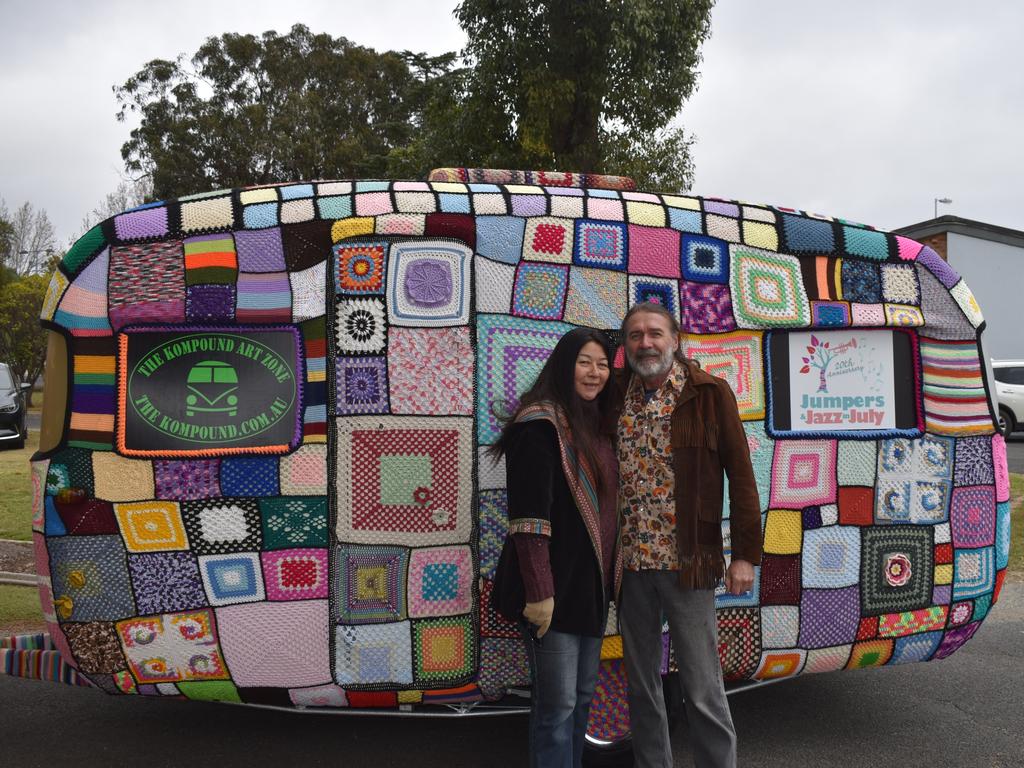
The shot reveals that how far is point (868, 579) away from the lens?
11.5 ft

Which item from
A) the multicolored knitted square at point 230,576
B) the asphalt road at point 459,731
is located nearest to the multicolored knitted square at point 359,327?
the multicolored knitted square at point 230,576

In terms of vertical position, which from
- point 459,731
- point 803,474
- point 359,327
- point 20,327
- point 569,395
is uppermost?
point 20,327

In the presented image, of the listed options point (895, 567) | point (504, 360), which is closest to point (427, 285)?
point (504, 360)

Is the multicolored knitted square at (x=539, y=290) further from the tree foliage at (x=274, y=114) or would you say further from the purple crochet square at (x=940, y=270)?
the tree foliage at (x=274, y=114)

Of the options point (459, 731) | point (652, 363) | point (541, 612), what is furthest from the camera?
point (459, 731)

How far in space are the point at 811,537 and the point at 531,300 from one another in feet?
4.80

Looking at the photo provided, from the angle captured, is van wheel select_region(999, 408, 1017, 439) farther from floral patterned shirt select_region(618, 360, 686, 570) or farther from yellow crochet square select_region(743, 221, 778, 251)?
floral patterned shirt select_region(618, 360, 686, 570)

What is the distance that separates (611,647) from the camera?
3303 millimetres

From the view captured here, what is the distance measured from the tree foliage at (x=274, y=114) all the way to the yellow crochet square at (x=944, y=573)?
23.7 metres

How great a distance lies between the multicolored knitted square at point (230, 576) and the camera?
3068mm

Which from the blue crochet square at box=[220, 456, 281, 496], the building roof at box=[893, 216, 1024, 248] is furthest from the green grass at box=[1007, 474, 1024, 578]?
the building roof at box=[893, 216, 1024, 248]

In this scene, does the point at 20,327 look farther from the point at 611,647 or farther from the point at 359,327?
the point at 611,647

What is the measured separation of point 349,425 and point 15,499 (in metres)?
7.75

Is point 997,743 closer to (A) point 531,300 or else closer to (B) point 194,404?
(A) point 531,300
